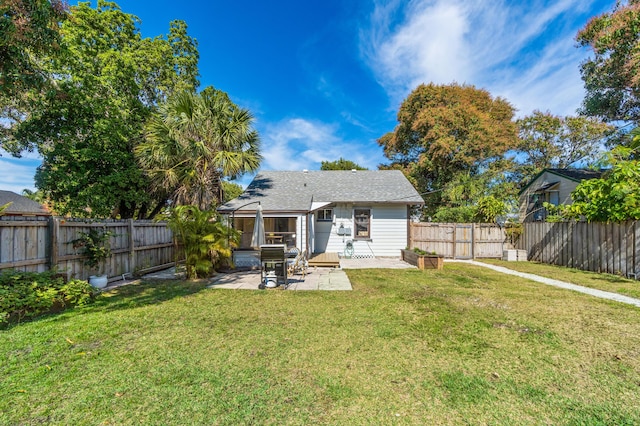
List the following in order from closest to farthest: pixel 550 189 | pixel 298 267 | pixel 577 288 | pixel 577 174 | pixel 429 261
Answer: pixel 577 288 < pixel 298 267 < pixel 429 261 < pixel 577 174 < pixel 550 189

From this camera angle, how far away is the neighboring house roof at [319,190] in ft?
38.1

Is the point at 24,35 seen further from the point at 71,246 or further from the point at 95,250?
the point at 95,250

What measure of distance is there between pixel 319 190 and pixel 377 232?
3.77 meters

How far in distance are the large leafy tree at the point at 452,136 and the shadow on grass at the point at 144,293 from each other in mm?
16432

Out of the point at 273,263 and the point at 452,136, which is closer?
the point at 273,263

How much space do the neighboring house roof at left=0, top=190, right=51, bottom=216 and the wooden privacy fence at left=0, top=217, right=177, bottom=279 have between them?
1764cm

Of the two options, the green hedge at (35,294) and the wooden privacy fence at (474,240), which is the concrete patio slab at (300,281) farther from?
Answer: the wooden privacy fence at (474,240)

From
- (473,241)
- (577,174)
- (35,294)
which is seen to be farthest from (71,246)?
(577,174)

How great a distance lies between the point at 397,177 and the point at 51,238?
14733 millimetres

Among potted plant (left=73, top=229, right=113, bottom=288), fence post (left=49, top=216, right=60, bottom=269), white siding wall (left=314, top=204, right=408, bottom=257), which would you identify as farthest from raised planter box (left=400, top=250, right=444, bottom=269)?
fence post (left=49, top=216, right=60, bottom=269)

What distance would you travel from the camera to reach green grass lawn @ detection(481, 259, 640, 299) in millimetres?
6933

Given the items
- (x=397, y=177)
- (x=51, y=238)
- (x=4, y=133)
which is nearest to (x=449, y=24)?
(x=397, y=177)

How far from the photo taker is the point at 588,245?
9.59 meters

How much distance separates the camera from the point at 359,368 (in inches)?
125
